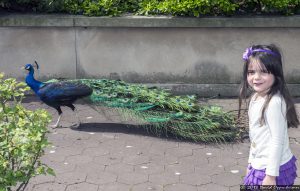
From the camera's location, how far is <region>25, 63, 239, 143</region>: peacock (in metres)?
6.12

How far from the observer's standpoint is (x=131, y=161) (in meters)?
5.60

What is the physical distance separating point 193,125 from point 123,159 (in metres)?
1.00

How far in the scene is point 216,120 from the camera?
6.17 meters

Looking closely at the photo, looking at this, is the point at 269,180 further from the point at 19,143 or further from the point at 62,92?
the point at 62,92

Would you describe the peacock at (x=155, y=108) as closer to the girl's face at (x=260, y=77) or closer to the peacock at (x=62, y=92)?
the peacock at (x=62, y=92)

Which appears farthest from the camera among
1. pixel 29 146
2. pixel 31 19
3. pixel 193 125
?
pixel 31 19

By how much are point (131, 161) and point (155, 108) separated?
96 centimetres

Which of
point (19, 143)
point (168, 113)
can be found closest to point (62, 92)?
point (168, 113)

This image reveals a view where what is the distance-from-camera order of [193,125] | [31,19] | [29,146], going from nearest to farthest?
[29,146] < [193,125] < [31,19]

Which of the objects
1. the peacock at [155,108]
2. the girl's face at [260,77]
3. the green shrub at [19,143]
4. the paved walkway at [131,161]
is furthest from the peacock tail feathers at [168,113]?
the green shrub at [19,143]

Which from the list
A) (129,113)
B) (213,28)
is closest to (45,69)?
(129,113)

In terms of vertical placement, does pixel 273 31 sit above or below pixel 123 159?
above

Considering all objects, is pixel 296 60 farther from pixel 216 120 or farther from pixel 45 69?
pixel 45 69

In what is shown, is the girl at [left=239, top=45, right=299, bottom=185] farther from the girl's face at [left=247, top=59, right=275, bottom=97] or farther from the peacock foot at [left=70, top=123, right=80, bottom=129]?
the peacock foot at [left=70, top=123, right=80, bottom=129]
